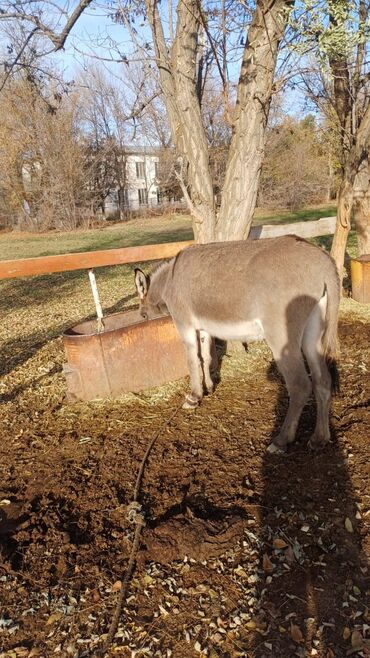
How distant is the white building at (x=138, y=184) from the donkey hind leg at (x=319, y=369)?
35.7 metres

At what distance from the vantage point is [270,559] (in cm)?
273

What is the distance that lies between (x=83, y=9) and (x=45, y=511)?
606cm

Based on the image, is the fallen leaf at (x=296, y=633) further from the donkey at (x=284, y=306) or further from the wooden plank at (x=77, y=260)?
the wooden plank at (x=77, y=260)

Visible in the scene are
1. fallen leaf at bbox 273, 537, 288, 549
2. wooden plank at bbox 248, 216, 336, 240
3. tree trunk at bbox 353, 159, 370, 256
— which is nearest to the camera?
fallen leaf at bbox 273, 537, 288, 549

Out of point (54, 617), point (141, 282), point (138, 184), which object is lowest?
point (54, 617)

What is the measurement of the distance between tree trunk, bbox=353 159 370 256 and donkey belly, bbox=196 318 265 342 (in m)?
5.65

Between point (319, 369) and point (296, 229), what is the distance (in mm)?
4321

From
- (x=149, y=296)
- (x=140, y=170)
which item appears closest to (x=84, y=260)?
(x=149, y=296)

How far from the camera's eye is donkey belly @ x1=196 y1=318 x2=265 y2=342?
4.04 m

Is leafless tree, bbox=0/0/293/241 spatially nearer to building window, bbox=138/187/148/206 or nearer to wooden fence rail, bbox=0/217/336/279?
wooden fence rail, bbox=0/217/336/279

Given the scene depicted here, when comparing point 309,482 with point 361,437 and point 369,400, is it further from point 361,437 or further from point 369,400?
point 369,400

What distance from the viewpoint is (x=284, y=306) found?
12.2 feet

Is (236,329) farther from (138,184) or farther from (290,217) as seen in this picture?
(138,184)

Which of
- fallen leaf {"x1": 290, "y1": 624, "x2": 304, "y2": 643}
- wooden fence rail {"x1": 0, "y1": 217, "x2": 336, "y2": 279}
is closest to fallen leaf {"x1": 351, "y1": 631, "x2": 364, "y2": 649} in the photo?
fallen leaf {"x1": 290, "y1": 624, "x2": 304, "y2": 643}
